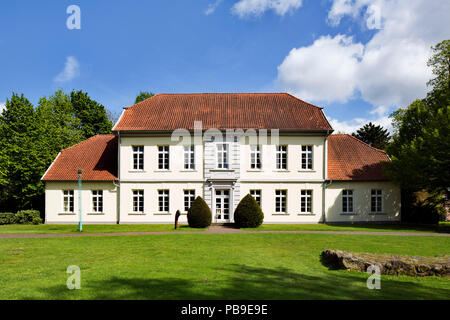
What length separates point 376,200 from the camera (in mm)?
24250

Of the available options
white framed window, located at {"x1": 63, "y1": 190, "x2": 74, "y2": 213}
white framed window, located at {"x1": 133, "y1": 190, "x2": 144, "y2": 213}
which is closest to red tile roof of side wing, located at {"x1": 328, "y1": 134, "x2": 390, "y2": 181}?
white framed window, located at {"x1": 133, "y1": 190, "x2": 144, "y2": 213}

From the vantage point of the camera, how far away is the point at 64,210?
24.4 metres

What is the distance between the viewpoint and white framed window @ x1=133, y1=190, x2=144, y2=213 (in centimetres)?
2416

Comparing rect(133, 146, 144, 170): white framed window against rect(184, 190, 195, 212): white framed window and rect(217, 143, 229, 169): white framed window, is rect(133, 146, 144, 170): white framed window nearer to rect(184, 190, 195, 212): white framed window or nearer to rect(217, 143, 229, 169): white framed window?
rect(184, 190, 195, 212): white framed window

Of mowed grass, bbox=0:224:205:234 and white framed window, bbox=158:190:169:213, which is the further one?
white framed window, bbox=158:190:169:213

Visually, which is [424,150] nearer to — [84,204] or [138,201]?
[138,201]

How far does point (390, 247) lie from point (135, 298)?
1177 cm

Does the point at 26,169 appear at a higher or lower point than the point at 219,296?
higher

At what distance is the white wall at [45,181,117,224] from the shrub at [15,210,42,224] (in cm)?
120

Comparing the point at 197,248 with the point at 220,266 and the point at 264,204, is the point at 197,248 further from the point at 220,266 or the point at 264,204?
the point at 264,204

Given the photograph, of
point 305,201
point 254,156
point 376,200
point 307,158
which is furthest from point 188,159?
point 376,200

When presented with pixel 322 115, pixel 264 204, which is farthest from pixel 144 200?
pixel 322 115

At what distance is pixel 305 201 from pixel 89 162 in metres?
19.5
